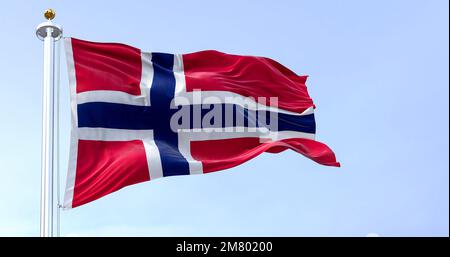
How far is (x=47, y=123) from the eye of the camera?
9.65 m

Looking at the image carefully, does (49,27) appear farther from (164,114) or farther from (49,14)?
(164,114)

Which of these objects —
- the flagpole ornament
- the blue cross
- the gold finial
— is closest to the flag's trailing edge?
the blue cross

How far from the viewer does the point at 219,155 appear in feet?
38.4

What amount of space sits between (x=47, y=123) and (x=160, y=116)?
7.73 ft

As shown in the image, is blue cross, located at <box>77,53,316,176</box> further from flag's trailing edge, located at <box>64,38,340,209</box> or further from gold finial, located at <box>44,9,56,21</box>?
gold finial, located at <box>44,9,56,21</box>

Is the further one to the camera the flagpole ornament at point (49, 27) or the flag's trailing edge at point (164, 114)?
the flag's trailing edge at point (164, 114)

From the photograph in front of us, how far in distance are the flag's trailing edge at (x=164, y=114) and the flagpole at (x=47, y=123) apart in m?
0.55

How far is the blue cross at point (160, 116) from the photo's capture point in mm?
10789

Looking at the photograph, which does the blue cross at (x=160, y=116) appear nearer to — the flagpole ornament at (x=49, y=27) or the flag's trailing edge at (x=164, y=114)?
the flag's trailing edge at (x=164, y=114)

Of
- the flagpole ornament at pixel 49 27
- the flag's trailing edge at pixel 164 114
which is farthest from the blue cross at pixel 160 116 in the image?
the flagpole ornament at pixel 49 27

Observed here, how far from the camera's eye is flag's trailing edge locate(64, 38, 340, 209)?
10.5m
